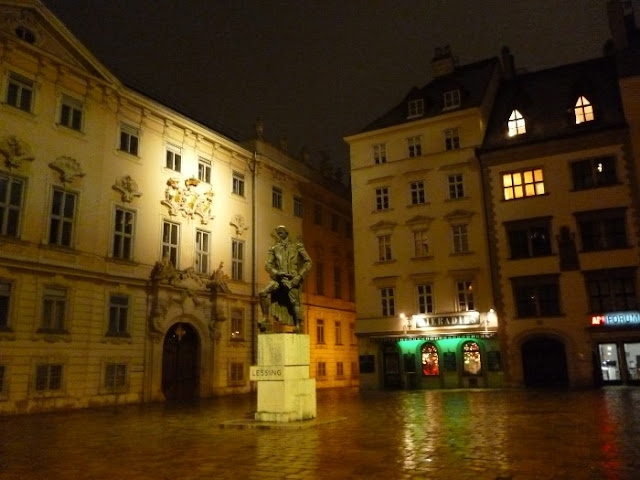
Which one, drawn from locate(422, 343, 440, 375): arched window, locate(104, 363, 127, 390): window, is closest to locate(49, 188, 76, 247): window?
locate(104, 363, 127, 390): window

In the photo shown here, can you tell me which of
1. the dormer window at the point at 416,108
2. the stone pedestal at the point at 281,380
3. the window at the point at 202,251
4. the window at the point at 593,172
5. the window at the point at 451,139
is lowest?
the stone pedestal at the point at 281,380

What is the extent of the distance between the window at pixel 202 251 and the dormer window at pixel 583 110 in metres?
21.9

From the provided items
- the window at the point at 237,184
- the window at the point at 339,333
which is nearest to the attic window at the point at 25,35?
the window at the point at 237,184

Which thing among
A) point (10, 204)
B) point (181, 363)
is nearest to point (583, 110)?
point (181, 363)

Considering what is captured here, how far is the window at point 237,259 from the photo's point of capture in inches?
1332

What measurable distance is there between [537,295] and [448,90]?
1412 centimetres

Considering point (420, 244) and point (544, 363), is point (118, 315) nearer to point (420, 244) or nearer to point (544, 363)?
point (420, 244)

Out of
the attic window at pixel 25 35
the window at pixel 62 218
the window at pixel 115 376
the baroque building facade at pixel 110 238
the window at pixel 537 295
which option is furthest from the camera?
the window at pixel 537 295

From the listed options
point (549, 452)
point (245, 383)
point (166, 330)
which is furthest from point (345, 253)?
point (549, 452)

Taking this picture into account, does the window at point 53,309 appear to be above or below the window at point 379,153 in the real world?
below

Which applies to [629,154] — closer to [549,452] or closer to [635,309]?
[635,309]

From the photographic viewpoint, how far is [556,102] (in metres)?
34.2

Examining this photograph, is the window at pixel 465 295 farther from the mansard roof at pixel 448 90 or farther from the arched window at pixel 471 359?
the mansard roof at pixel 448 90

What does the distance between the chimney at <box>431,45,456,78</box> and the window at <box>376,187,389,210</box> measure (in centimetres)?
1057
